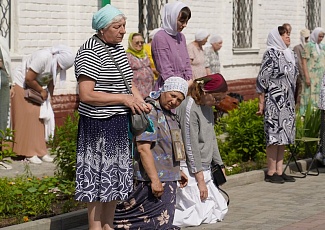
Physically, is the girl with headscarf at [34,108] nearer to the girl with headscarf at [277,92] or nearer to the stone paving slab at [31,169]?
the stone paving slab at [31,169]

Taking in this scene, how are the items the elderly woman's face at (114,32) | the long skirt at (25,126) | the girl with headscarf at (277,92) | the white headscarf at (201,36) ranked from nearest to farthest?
the elderly woman's face at (114,32) < the girl with headscarf at (277,92) < the long skirt at (25,126) < the white headscarf at (201,36)

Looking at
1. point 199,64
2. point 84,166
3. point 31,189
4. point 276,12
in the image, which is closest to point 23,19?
point 199,64

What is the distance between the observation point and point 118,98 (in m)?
7.68

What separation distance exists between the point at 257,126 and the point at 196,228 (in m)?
4.34

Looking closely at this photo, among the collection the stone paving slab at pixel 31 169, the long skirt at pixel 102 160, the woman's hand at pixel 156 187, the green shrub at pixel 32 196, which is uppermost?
the long skirt at pixel 102 160

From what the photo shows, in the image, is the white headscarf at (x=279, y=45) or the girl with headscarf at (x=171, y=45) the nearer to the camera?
the girl with headscarf at (x=171, y=45)

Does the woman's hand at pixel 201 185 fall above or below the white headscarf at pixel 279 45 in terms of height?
below

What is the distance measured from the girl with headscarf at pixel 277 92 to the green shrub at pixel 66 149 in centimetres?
282

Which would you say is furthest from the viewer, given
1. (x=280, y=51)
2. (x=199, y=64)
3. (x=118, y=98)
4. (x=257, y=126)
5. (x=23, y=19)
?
(x=199, y=64)

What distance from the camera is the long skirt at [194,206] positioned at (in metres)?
9.41

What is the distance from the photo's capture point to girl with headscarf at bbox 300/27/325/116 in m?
19.3

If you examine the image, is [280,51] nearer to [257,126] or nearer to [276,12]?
[257,126]

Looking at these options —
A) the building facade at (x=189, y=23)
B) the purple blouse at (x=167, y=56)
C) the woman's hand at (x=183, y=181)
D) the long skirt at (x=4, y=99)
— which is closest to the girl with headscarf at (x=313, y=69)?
the building facade at (x=189, y=23)

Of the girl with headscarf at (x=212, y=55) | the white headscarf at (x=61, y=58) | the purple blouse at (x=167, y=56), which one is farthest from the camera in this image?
the girl with headscarf at (x=212, y=55)
